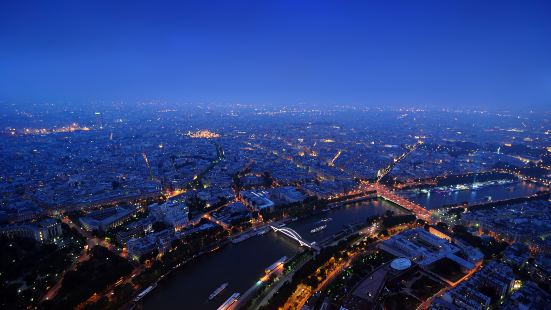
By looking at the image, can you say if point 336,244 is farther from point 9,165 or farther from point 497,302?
point 9,165

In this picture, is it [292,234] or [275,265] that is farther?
[292,234]

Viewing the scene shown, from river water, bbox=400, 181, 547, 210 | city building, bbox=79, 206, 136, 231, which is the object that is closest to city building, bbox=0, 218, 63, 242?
city building, bbox=79, 206, 136, 231

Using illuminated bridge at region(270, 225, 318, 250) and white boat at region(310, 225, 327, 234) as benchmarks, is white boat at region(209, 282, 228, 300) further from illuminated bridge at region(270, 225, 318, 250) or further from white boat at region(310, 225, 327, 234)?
white boat at region(310, 225, 327, 234)

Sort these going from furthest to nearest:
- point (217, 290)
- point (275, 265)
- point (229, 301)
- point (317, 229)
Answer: point (317, 229) < point (275, 265) < point (217, 290) < point (229, 301)

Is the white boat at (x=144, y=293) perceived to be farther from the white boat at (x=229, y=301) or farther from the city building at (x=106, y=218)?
the city building at (x=106, y=218)

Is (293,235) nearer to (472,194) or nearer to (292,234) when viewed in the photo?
(292,234)

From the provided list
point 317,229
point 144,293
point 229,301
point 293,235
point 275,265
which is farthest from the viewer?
point 317,229

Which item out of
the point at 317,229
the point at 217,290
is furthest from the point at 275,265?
the point at 317,229
